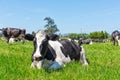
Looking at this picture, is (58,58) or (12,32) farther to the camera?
(12,32)

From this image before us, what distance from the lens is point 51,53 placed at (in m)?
10.9

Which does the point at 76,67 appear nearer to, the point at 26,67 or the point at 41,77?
the point at 26,67

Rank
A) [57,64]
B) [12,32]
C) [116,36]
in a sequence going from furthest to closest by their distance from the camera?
[12,32] < [116,36] < [57,64]

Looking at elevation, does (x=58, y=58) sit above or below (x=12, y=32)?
below

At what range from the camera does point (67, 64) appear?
11.6 meters

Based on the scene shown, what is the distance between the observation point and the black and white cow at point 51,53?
33.4ft

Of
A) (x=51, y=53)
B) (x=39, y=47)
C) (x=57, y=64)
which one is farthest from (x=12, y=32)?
(x=39, y=47)

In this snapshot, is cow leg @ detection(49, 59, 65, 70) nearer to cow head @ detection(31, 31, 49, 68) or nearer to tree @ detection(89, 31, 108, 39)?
cow head @ detection(31, 31, 49, 68)

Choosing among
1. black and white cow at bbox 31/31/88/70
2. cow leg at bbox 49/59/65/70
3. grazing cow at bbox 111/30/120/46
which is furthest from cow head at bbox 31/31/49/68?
grazing cow at bbox 111/30/120/46

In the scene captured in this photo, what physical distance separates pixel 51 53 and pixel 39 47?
0.86 meters

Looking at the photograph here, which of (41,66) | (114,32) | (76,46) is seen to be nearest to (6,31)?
(114,32)

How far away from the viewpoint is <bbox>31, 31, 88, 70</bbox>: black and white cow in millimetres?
10191

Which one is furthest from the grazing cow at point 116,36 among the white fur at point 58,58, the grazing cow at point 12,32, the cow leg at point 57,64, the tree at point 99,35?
the tree at point 99,35

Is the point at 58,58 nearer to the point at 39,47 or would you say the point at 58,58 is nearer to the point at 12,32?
the point at 39,47
